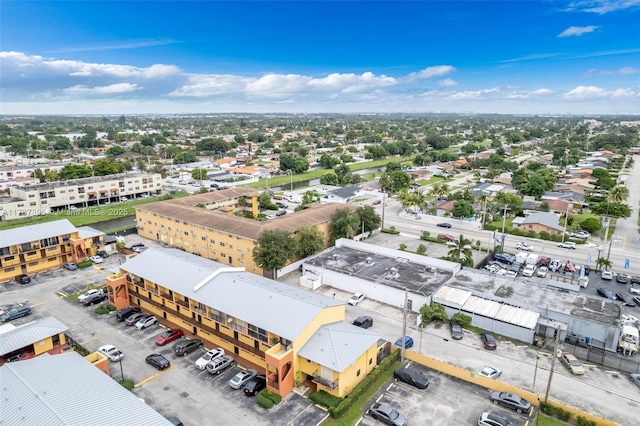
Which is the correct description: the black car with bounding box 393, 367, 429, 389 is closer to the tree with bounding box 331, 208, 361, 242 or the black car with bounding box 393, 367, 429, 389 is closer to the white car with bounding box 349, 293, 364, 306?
the white car with bounding box 349, 293, 364, 306

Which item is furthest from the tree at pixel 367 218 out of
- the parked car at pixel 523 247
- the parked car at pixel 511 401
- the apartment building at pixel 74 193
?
the apartment building at pixel 74 193

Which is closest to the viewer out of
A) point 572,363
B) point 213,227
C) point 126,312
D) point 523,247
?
point 572,363

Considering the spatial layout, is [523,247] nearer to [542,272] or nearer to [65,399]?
[542,272]

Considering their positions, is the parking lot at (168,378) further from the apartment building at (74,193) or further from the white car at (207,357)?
the apartment building at (74,193)

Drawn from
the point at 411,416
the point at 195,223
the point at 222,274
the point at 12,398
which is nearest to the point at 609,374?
the point at 411,416

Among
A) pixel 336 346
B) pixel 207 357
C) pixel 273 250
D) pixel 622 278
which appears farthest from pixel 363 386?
pixel 622 278

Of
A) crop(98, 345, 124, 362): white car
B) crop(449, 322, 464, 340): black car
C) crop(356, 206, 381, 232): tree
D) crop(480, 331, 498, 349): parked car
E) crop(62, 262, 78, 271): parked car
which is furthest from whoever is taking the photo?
crop(356, 206, 381, 232): tree

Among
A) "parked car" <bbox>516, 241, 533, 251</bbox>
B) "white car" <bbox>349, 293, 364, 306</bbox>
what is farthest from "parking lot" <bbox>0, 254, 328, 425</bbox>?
"parked car" <bbox>516, 241, 533, 251</bbox>
